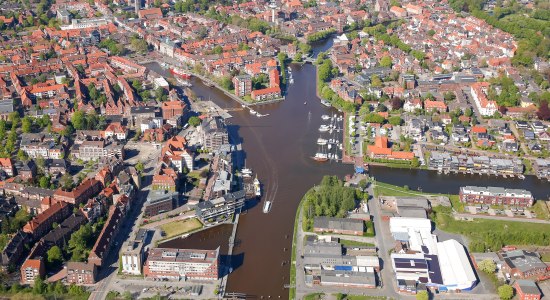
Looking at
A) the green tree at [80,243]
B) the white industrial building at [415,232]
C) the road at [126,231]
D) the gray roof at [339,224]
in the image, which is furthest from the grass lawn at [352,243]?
the green tree at [80,243]

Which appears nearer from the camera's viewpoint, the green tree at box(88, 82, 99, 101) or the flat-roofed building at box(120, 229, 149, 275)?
the flat-roofed building at box(120, 229, 149, 275)

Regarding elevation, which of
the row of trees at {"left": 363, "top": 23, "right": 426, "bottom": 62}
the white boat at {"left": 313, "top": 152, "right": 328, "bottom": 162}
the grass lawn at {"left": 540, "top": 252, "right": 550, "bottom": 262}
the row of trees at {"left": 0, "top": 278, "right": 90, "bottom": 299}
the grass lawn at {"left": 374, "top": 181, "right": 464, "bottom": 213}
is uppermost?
the row of trees at {"left": 363, "top": 23, "right": 426, "bottom": 62}

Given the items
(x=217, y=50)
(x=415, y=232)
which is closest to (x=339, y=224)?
(x=415, y=232)

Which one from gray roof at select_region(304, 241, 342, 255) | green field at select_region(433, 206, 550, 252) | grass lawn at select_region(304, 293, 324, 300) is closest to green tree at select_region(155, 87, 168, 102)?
gray roof at select_region(304, 241, 342, 255)

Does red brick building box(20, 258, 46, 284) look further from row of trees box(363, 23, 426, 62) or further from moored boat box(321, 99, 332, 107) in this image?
row of trees box(363, 23, 426, 62)

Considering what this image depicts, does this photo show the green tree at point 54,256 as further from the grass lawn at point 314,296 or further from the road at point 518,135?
the road at point 518,135

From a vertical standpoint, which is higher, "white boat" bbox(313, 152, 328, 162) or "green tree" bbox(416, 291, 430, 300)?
"white boat" bbox(313, 152, 328, 162)

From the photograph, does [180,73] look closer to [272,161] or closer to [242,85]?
[242,85]

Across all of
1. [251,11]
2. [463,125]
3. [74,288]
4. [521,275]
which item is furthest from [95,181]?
[251,11]
